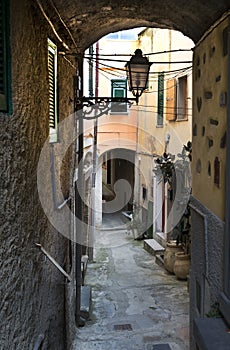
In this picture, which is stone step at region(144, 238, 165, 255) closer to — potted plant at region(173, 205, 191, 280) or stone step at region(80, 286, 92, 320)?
potted plant at region(173, 205, 191, 280)

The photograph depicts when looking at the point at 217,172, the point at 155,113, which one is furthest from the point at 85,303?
the point at 155,113

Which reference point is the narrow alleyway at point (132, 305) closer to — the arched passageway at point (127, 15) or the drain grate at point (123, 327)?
the drain grate at point (123, 327)

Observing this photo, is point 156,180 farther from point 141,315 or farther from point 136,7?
point 136,7

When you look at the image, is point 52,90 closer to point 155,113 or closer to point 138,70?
point 138,70

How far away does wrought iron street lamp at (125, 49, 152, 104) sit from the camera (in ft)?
20.7

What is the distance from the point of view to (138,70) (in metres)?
6.36

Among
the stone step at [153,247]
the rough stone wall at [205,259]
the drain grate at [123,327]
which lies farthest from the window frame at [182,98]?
the rough stone wall at [205,259]

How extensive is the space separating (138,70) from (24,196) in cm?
349

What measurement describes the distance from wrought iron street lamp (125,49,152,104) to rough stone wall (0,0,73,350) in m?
1.80

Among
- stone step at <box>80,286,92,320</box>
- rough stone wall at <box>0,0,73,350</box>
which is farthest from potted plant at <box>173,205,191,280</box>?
rough stone wall at <box>0,0,73,350</box>

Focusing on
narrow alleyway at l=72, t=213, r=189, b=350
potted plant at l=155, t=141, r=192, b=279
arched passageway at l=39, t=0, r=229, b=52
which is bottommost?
narrow alleyway at l=72, t=213, r=189, b=350

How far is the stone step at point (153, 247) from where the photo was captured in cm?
1340

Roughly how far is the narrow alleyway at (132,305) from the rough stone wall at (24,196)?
9.04 ft

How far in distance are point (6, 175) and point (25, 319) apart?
130 centimetres
